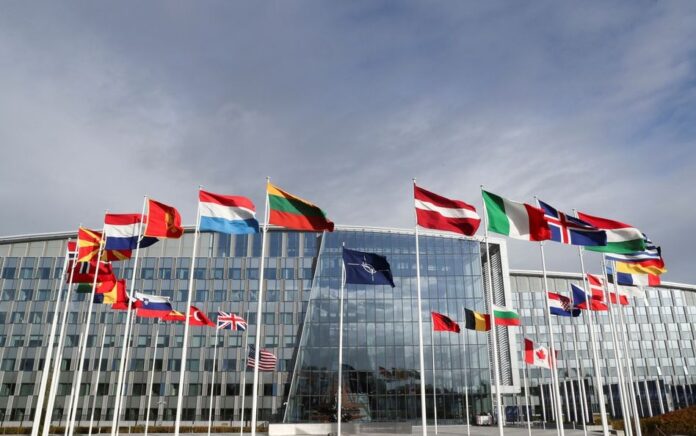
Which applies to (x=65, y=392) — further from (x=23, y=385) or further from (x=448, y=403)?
(x=448, y=403)

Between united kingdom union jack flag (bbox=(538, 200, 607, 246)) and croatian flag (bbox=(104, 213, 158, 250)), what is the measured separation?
64.0 feet

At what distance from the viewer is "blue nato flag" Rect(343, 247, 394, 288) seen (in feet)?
87.2

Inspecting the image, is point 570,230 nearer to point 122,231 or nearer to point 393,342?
point 122,231

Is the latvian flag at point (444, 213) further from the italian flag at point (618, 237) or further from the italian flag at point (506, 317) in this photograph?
the italian flag at point (506, 317)

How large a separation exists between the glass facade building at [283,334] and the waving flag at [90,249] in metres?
37.5

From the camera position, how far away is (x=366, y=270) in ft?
88.0

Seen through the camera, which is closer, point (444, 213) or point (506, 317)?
point (444, 213)

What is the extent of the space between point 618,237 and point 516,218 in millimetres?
5986

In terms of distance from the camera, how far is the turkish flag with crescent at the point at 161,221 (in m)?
25.5

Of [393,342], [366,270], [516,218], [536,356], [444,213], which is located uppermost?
[444,213]

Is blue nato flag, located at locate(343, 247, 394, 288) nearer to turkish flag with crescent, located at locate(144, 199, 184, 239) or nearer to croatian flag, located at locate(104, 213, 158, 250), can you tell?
turkish flag with crescent, located at locate(144, 199, 184, 239)

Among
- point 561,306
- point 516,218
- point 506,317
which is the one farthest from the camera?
point 561,306

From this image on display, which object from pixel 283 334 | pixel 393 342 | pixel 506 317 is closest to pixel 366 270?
pixel 506 317

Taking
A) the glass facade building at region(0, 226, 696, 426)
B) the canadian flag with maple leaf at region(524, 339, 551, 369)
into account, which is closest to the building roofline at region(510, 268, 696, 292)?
the glass facade building at region(0, 226, 696, 426)
